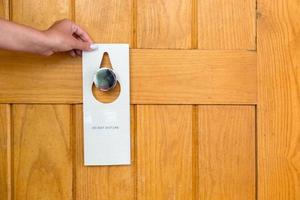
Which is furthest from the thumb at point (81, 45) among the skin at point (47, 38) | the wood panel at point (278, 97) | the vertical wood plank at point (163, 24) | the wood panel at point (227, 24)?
the wood panel at point (278, 97)

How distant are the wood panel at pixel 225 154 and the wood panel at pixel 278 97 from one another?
1.1 inches

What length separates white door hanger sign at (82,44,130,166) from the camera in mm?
755

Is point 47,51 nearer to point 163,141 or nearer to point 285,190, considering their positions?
point 163,141

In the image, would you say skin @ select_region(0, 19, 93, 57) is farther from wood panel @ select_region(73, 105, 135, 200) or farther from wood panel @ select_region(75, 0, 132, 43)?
wood panel @ select_region(73, 105, 135, 200)

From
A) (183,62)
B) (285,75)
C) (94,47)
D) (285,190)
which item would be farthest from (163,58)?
(285,190)

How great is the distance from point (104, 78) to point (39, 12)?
7.5 inches

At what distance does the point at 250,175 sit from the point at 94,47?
0.43 meters

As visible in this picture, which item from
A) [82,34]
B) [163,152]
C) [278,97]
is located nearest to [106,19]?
[82,34]

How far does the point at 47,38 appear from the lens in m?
0.68

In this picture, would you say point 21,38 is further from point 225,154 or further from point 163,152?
point 225,154

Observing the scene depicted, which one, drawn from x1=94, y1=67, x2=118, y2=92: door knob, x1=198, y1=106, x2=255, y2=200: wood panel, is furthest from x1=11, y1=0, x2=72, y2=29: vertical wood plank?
x1=198, y1=106, x2=255, y2=200: wood panel

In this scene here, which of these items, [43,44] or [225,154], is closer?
[43,44]

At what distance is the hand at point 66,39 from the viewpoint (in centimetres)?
69

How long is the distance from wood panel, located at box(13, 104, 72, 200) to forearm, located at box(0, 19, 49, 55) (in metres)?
0.14
